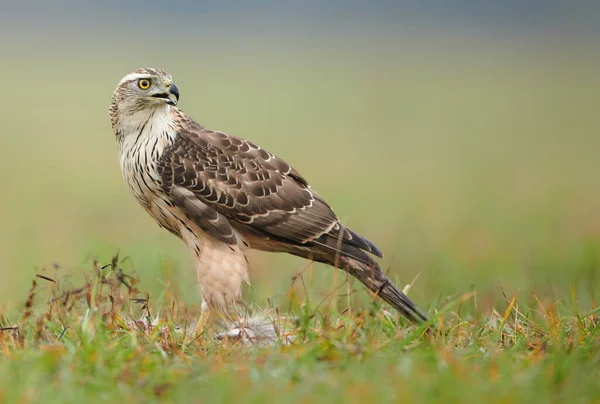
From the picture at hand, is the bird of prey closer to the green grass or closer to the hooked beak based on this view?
the hooked beak

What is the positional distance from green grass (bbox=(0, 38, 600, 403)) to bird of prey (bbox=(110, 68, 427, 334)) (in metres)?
0.33

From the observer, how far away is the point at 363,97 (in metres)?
38.3

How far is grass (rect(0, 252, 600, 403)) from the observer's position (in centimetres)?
417

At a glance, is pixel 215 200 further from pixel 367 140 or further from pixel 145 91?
pixel 367 140

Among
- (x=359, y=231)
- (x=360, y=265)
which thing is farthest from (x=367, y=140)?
(x=360, y=265)

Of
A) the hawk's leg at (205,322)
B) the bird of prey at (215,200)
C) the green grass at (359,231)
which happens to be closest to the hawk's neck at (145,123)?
the bird of prey at (215,200)

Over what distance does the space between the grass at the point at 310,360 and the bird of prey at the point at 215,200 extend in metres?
0.62

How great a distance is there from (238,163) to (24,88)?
118ft

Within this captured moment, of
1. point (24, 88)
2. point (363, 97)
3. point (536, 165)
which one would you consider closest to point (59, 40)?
point (24, 88)

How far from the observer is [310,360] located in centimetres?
462

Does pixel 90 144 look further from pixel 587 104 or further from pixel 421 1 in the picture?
pixel 421 1

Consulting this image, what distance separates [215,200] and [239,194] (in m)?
0.18

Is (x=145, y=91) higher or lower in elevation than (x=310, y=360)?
higher

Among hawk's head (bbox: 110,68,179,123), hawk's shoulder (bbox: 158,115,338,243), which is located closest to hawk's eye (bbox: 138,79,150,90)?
hawk's head (bbox: 110,68,179,123)
